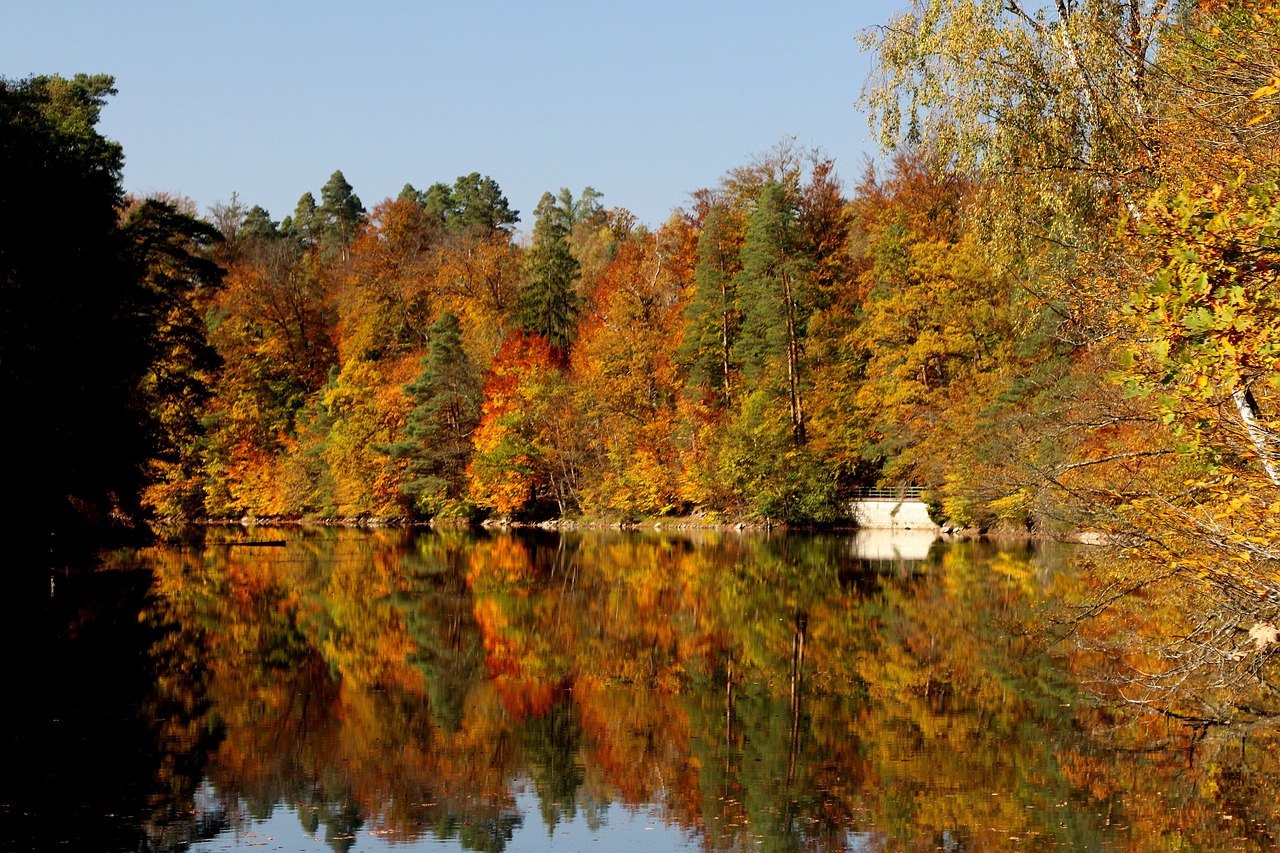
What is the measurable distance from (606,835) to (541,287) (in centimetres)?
5066

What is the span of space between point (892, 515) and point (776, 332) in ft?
26.0

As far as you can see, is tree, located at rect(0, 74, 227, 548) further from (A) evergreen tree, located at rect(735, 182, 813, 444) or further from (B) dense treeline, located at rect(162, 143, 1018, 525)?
(A) evergreen tree, located at rect(735, 182, 813, 444)

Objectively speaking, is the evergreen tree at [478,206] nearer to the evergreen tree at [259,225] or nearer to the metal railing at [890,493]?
the evergreen tree at [259,225]

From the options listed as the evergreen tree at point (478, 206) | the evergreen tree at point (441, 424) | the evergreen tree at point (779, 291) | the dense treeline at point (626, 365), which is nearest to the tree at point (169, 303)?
the dense treeline at point (626, 365)

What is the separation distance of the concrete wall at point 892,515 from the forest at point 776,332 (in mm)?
894

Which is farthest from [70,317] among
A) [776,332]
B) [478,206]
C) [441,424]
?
[478,206]

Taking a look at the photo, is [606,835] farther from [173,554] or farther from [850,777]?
[173,554]

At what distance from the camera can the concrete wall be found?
42.0 meters

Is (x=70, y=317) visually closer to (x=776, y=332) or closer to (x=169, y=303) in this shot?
(x=169, y=303)

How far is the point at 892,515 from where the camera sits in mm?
43375

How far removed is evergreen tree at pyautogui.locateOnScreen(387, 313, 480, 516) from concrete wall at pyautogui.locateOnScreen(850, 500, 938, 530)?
696 inches

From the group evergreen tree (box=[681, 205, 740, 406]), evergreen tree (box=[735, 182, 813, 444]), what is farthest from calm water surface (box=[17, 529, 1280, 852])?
evergreen tree (box=[681, 205, 740, 406])

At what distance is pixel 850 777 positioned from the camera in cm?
977

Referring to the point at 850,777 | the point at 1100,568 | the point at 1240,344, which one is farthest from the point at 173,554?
the point at 1240,344
